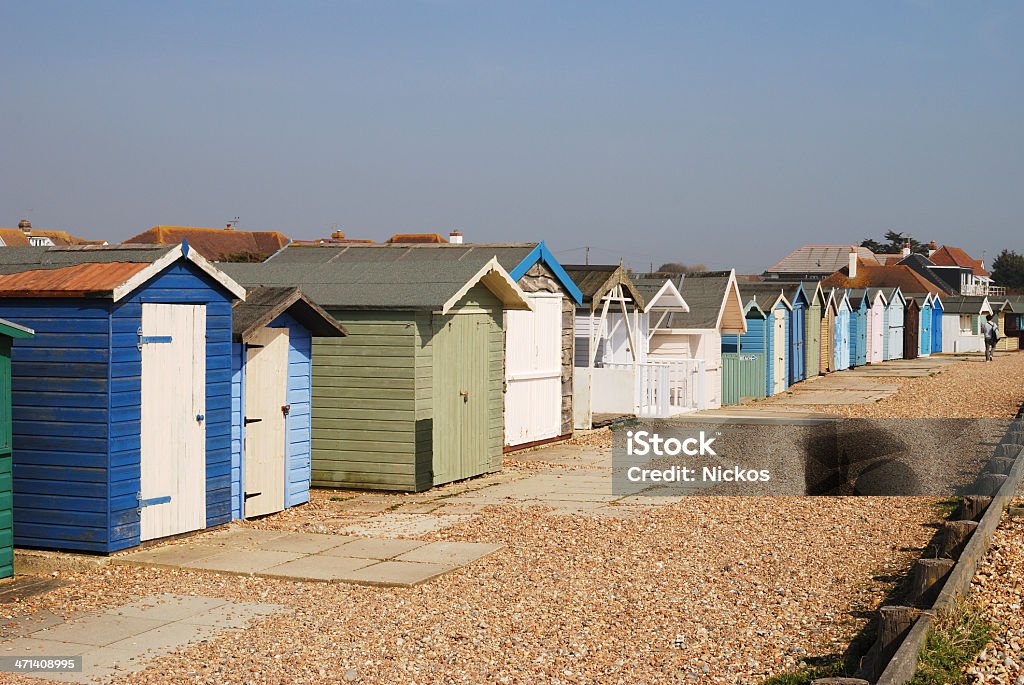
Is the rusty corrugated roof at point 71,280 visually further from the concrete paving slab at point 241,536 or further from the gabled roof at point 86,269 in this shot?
the concrete paving slab at point 241,536

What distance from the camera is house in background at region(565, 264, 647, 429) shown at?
21625 millimetres

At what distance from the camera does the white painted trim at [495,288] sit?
14398mm

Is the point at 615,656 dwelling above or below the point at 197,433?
below

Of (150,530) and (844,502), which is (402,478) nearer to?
(150,530)

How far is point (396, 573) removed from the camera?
988 centimetres

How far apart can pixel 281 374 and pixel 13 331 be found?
387cm

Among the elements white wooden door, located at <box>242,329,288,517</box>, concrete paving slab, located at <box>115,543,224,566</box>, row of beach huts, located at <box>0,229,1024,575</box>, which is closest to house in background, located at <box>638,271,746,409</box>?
row of beach huts, located at <box>0,229,1024,575</box>

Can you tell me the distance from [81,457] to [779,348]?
25.8m

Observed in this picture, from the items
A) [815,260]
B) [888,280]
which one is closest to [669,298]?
[888,280]

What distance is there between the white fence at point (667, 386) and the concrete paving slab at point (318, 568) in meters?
14.1

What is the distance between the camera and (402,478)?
14391mm

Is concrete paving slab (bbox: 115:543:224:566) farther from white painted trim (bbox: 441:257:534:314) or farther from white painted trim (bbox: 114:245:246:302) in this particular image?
white painted trim (bbox: 441:257:534:314)

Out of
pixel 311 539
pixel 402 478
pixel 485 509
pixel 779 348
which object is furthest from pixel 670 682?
pixel 779 348

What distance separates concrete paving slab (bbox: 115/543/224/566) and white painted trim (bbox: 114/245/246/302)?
7.35ft
